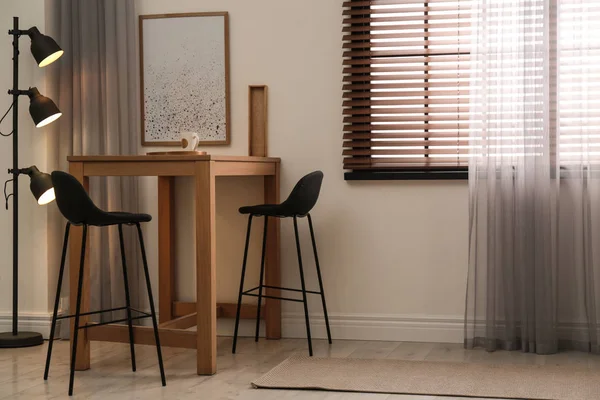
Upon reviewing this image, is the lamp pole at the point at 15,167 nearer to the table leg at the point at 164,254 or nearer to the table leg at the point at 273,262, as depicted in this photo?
the table leg at the point at 164,254

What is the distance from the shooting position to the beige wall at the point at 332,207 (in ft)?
15.2

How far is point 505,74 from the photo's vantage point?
436cm

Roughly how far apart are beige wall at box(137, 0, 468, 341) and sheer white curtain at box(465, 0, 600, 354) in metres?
0.24

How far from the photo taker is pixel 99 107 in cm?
483

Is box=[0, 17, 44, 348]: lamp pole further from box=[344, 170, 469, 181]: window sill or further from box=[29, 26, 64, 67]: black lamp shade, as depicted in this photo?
box=[344, 170, 469, 181]: window sill

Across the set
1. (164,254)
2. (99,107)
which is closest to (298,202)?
(164,254)

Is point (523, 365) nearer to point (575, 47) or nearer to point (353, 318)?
point (353, 318)

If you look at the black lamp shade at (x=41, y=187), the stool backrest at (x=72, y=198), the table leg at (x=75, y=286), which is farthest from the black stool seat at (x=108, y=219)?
the black lamp shade at (x=41, y=187)

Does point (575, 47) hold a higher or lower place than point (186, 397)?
higher

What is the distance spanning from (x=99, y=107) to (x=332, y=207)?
1.37m

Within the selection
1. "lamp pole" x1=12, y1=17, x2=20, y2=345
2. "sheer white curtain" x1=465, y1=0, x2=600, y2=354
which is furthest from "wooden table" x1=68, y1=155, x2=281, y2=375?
"sheer white curtain" x1=465, y1=0, x2=600, y2=354

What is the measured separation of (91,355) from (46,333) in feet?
2.03

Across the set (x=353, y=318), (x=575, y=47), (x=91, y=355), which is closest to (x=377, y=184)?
(x=353, y=318)

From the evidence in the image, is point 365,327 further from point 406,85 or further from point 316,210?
point 406,85
